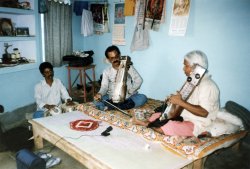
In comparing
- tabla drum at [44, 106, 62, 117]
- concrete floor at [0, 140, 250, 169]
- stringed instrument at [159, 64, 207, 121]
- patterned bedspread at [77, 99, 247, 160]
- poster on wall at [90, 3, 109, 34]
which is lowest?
concrete floor at [0, 140, 250, 169]

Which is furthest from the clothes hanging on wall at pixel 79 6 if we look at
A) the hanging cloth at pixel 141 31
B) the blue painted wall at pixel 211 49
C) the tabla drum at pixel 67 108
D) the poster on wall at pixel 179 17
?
the tabla drum at pixel 67 108

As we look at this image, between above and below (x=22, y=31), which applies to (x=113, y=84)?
below

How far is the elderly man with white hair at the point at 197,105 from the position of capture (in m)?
2.10

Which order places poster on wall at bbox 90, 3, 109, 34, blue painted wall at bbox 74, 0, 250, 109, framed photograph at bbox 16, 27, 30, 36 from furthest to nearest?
poster on wall at bbox 90, 3, 109, 34 < framed photograph at bbox 16, 27, 30, 36 < blue painted wall at bbox 74, 0, 250, 109

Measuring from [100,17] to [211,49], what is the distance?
2.25 metres

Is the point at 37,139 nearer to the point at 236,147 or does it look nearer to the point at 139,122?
the point at 139,122

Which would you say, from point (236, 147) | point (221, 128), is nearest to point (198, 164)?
point (221, 128)

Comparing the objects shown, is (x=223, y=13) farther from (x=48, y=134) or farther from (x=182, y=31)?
(x=48, y=134)

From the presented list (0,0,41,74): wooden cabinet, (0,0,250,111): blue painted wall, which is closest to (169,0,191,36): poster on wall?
(0,0,250,111): blue painted wall

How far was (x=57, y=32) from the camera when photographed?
4.38m

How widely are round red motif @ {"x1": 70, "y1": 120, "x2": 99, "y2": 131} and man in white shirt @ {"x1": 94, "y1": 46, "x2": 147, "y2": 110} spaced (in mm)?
437

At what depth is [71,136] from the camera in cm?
222

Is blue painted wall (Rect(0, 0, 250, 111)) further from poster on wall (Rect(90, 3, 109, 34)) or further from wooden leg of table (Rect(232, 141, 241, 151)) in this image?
wooden leg of table (Rect(232, 141, 241, 151))

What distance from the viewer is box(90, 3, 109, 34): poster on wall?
14.7ft
